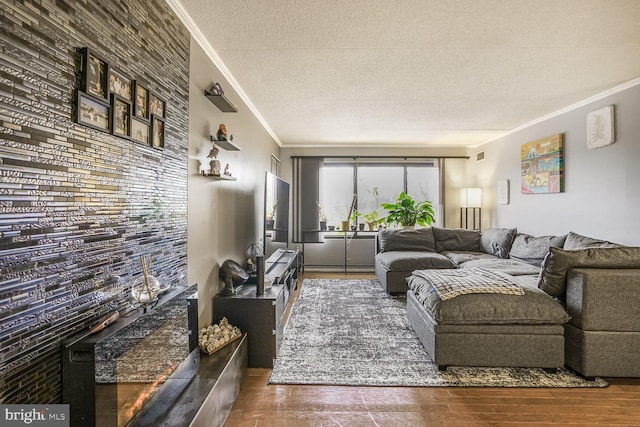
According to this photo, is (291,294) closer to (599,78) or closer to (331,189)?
(331,189)

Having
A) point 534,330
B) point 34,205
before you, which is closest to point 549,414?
point 534,330

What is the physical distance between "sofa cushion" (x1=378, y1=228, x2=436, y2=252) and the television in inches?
65.4

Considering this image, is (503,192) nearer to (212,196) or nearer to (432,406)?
(432,406)

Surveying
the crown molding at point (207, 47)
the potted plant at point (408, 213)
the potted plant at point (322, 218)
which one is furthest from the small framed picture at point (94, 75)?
the potted plant at point (408, 213)

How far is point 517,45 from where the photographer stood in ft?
7.95

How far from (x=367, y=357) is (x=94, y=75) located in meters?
2.50

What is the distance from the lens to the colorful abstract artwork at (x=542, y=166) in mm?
4156

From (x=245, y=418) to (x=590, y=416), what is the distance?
200 centimetres

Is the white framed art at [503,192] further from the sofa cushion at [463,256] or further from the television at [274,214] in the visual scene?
the television at [274,214]

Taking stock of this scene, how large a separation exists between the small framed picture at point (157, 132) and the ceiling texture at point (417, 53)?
2.38ft

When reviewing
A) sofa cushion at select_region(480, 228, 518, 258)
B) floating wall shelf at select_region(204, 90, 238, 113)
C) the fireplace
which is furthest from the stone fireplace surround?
sofa cushion at select_region(480, 228, 518, 258)

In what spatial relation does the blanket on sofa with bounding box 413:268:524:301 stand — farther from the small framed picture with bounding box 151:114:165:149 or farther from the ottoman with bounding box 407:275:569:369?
the small framed picture with bounding box 151:114:165:149

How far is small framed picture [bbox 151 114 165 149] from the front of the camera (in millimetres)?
1701
